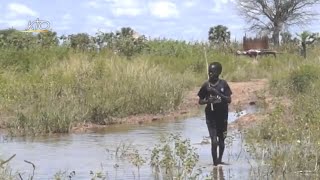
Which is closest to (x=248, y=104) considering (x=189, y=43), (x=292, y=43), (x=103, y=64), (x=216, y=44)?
(x=103, y=64)

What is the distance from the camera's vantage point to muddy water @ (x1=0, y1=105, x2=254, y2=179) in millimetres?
11977

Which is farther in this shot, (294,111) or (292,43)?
(292,43)

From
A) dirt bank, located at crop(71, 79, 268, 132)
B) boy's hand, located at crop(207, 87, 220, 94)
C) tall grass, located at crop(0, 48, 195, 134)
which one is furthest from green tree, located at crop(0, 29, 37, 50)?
boy's hand, located at crop(207, 87, 220, 94)

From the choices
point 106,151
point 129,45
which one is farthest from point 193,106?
point 129,45

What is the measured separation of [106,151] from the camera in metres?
14.4

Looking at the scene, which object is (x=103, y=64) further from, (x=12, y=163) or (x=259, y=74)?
(x=259, y=74)

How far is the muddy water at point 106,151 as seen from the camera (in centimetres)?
1198

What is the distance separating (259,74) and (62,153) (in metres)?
22.3

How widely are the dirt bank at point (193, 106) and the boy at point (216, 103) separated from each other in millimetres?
5899

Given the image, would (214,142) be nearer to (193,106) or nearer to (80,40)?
(193,106)

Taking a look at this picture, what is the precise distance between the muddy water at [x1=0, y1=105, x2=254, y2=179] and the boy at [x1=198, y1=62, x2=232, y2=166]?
1.29ft

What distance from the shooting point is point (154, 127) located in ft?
62.2

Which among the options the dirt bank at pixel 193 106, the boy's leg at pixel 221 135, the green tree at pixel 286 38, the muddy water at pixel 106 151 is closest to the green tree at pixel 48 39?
the dirt bank at pixel 193 106

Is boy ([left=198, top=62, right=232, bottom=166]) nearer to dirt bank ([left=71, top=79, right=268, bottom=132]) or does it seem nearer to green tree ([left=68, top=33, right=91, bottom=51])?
dirt bank ([left=71, top=79, right=268, bottom=132])
